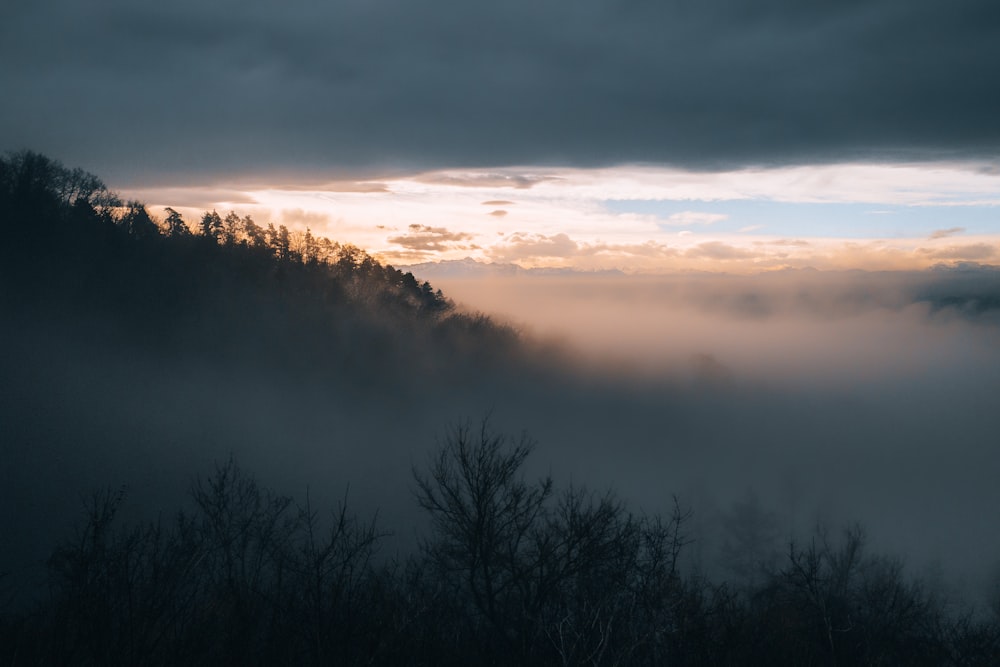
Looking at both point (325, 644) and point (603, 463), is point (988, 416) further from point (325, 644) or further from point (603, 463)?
point (325, 644)

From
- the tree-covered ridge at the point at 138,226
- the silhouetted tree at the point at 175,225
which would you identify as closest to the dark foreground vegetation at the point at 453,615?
the tree-covered ridge at the point at 138,226

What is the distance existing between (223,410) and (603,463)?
49513mm

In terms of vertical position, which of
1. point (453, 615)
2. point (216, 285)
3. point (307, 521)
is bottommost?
point (453, 615)

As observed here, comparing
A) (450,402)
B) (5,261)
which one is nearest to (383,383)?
(450,402)

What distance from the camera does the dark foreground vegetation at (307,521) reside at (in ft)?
27.8

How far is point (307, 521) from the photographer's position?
11.5 m

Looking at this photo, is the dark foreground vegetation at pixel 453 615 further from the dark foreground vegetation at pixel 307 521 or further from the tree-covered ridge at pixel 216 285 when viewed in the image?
the tree-covered ridge at pixel 216 285

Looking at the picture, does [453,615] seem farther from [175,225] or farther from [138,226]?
[175,225]

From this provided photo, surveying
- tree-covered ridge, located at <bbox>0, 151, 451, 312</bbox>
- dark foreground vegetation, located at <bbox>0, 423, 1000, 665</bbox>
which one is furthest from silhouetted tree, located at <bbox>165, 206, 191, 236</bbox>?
dark foreground vegetation, located at <bbox>0, 423, 1000, 665</bbox>

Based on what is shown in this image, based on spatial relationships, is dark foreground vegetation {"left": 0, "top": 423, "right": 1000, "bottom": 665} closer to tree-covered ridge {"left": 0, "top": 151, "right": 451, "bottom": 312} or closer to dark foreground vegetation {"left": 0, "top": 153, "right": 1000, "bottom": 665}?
dark foreground vegetation {"left": 0, "top": 153, "right": 1000, "bottom": 665}

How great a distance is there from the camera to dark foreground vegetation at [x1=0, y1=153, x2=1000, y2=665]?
8484mm

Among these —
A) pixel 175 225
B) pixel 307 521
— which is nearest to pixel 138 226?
pixel 175 225

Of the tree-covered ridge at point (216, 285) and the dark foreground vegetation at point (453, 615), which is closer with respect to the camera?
the dark foreground vegetation at point (453, 615)

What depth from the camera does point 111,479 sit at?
35.3 m
